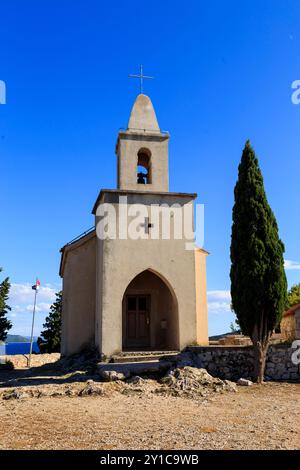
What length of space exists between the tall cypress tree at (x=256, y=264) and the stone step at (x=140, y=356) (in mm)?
3025

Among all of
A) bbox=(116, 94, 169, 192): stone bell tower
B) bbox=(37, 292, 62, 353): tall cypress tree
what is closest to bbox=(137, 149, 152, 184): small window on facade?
bbox=(116, 94, 169, 192): stone bell tower

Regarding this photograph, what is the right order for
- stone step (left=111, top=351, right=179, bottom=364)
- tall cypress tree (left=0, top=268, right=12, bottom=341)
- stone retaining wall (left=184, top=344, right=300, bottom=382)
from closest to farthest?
stone retaining wall (left=184, top=344, right=300, bottom=382), stone step (left=111, top=351, right=179, bottom=364), tall cypress tree (left=0, top=268, right=12, bottom=341)

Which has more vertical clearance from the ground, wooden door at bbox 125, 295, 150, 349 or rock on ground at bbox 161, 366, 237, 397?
wooden door at bbox 125, 295, 150, 349

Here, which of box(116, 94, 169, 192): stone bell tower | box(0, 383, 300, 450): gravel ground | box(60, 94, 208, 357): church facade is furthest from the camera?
box(116, 94, 169, 192): stone bell tower

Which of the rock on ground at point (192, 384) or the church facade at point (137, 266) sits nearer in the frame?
the rock on ground at point (192, 384)

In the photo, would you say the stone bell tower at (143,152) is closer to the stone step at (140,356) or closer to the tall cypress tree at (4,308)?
the stone step at (140,356)

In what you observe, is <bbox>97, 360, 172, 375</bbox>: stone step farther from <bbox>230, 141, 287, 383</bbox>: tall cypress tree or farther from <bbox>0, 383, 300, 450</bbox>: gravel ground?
<bbox>230, 141, 287, 383</bbox>: tall cypress tree

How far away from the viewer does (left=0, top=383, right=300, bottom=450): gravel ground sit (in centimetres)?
688

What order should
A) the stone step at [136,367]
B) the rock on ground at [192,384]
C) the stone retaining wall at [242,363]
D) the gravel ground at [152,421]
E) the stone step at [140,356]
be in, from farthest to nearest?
1. the stone step at [140,356]
2. the stone retaining wall at [242,363]
3. the stone step at [136,367]
4. the rock on ground at [192,384]
5. the gravel ground at [152,421]

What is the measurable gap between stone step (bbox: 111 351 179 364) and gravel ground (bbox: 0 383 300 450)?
2329mm

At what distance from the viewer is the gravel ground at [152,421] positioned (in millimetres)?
6883

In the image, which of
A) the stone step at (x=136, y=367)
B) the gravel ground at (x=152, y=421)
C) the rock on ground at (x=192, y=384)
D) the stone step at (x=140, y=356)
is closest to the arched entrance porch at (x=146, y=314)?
the stone step at (x=140, y=356)

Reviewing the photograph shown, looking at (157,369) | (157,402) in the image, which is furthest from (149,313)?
(157,402)
